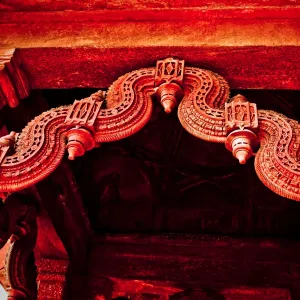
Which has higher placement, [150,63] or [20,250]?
[150,63]

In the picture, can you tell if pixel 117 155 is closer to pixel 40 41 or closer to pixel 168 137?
pixel 168 137

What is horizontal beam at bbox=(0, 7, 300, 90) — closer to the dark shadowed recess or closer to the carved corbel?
the carved corbel

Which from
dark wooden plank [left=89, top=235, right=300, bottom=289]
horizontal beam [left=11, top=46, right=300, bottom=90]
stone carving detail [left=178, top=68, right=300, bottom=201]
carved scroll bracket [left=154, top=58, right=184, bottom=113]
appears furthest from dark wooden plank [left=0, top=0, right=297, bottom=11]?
dark wooden plank [left=89, top=235, right=300, bottom=289]

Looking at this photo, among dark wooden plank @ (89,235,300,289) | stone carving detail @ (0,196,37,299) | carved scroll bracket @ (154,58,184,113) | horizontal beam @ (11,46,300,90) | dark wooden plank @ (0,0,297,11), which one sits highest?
dark wooden plank @ (0,0,297,11)

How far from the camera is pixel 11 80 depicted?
158 inches

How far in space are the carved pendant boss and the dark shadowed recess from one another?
145 centimetres

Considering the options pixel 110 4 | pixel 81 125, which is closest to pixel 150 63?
pixel 110 4

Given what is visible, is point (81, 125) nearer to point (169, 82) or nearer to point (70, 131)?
point (70, 131)

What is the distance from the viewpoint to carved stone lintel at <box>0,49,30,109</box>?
3.94m

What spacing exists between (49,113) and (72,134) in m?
0.30

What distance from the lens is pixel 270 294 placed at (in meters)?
5.02

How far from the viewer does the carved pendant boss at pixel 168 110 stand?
308 centimetres

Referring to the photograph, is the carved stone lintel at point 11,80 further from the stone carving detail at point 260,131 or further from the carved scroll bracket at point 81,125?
the stone carving detail at point 260,131

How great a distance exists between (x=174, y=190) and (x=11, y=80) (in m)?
2.32
